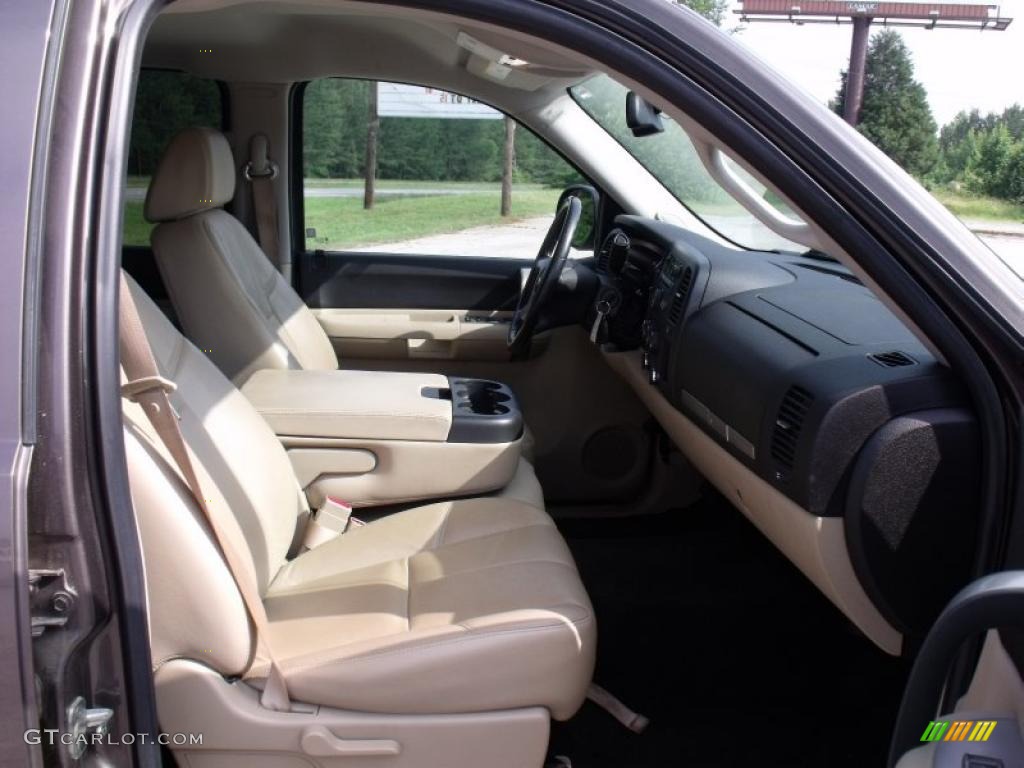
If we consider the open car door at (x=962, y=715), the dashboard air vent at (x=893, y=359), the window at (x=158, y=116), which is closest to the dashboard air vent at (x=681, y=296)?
the dashboard air vent at (x=893, y=359)

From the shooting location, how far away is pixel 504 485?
2.44m

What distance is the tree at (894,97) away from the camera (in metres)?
4.26

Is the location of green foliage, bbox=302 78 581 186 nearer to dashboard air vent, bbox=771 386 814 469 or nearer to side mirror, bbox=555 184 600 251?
side mirror, bbox=555 184 600 251

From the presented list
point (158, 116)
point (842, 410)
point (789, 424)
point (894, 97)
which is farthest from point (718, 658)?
point (894, 97)

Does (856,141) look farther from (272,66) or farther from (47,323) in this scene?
(272,66)

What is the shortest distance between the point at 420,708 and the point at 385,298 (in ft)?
7.27

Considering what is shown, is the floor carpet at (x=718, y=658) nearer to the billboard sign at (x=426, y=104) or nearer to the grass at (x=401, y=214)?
the grass at (x=401, y=214)

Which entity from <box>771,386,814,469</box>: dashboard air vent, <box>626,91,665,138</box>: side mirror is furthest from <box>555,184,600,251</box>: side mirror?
<box>771,386,814,469</box>: dashboard air vent

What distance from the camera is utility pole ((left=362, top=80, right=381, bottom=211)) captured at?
3359 mm

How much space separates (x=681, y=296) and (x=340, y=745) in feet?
4.35

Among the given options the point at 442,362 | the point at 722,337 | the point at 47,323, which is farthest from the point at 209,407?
the point at 442,362

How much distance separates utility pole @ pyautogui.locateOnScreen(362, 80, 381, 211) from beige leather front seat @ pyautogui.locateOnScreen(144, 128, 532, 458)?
700 mm

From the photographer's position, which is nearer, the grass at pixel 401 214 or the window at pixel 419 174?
the window at pixel 419 174

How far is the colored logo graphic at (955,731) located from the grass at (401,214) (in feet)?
8.70
